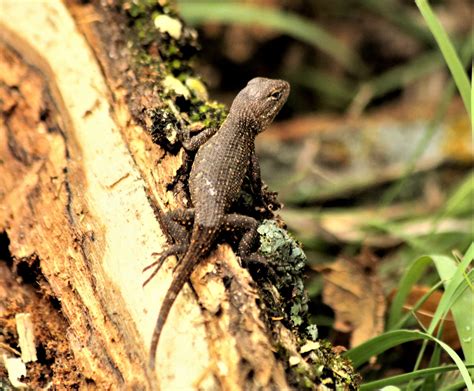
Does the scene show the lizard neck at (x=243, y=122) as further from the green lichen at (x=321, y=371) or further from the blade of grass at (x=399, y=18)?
the blade of grass at (x=399, y=18)

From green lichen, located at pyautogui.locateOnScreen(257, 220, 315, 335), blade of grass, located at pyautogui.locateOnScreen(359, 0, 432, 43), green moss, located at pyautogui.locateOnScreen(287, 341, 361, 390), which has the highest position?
blade of grass, located at pyautogui.locateOnScreen(359, 0, 432, 43)

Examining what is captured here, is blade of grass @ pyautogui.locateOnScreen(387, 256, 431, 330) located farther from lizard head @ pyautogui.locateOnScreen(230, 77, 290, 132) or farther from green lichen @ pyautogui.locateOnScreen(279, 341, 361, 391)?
lizard head @ pyautogui.locateOnScreen(230, 77, 290, 132)

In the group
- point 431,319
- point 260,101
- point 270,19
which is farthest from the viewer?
point 270,19

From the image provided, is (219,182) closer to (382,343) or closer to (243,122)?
(243,122)

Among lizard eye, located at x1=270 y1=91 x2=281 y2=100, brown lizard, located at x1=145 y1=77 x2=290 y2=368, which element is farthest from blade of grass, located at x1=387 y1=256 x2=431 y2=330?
lizard eye, located at x1=270 y1=91 x2=281 y2=100

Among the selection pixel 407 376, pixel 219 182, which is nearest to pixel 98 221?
pixel 219 182

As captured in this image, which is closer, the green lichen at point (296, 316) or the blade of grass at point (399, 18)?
the green lichen at point (296, 316)

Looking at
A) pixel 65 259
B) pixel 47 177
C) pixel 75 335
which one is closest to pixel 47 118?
pixel 47 177

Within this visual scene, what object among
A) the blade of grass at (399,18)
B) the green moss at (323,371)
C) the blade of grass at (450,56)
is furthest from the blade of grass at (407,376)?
the blade of grass at (399,18)
